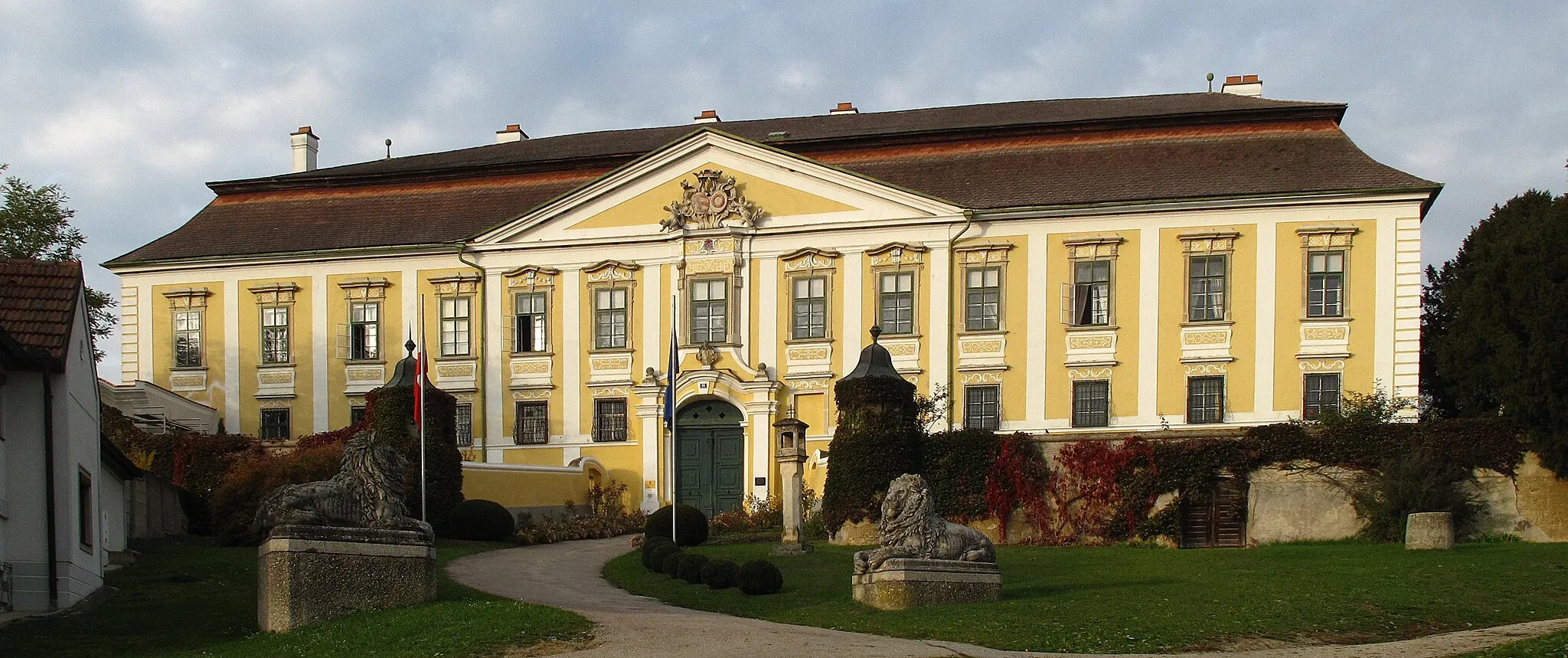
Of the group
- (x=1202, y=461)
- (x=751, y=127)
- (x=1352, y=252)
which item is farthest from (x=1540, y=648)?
(x=751, y=127)

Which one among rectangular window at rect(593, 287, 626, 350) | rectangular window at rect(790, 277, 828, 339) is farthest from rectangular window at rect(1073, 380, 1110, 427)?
rectangular window at rect(593, 287, 626, 350)

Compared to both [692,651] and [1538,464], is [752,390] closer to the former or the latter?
[1538,464]

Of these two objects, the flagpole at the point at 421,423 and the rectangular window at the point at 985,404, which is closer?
the flagpole at the point at 421,423

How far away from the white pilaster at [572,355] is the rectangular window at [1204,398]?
558 inches

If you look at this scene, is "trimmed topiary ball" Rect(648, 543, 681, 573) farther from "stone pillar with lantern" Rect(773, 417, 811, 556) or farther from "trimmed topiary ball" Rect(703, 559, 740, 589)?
"trimmed topiary ball" Rect(703, 559, 740, 589)

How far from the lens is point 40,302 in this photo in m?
24.9

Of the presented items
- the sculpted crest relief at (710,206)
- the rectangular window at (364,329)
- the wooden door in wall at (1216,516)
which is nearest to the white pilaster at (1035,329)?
the sculpted crest relief at (710,206)

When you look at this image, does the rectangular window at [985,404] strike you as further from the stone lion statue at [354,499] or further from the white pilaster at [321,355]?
the stone lion statue at [354,499]

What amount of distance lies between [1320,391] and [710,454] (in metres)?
15.2

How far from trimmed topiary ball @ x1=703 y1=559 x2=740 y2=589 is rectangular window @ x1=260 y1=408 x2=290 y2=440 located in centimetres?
2485

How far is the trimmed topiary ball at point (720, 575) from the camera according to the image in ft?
82.6

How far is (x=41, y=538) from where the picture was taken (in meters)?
23.6

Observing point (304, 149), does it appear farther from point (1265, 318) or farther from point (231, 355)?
point (1265, 318)

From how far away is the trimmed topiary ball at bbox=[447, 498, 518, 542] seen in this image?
36.0 meters
